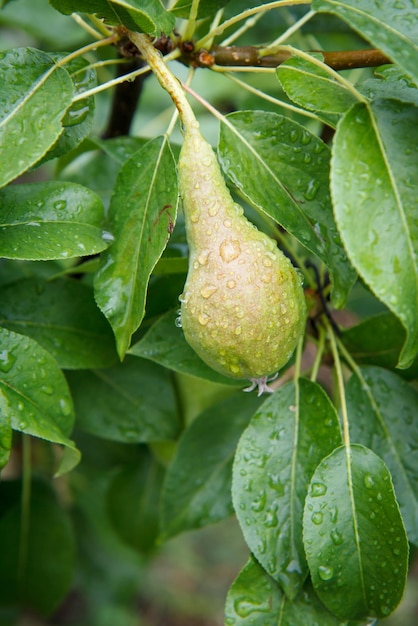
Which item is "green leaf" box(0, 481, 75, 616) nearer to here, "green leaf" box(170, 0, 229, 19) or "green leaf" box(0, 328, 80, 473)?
"green leaf" box(0, 328, 80, 473)

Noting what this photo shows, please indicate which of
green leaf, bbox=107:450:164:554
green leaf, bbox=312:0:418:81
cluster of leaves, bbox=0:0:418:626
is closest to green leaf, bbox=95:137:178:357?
cluster of leaves, bbox=0:0:418:626

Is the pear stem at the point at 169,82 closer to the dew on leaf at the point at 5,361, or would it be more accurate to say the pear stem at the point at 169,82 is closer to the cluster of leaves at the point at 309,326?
the cluster of leaves at the point at 309,326

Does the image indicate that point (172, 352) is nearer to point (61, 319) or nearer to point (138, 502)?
point (61, 319)

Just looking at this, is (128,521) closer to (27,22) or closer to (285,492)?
(285,492)

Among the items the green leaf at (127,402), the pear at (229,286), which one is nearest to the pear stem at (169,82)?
the pear at (229,286)

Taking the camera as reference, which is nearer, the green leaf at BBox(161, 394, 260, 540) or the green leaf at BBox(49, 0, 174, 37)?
the green leaf at BBox(49, 0, 174, 37)

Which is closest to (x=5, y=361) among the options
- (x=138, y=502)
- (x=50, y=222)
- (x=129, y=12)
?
(x=50, y=222)
